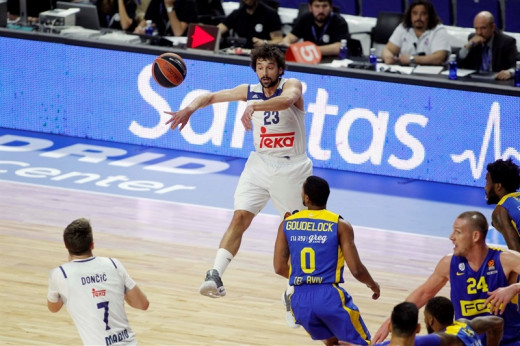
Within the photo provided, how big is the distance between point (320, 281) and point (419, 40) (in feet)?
24.6

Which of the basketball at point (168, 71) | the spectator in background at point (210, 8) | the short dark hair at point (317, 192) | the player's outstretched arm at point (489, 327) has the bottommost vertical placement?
the player's outstretched arm at point (489, 327)

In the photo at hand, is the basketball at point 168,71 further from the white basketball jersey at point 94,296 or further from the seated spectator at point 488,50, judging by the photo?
the seated spectator at point 488,50

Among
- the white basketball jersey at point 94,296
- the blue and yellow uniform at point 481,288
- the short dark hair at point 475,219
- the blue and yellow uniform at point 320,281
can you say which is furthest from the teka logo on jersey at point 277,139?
the white basketball jersey at point 94,296

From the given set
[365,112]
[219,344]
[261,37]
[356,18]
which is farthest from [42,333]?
[356,18]

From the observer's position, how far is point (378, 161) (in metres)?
13.6

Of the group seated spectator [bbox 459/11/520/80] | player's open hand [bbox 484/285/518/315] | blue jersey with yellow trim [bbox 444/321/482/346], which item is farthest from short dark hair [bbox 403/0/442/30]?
blue jersey with yellow trim [bbox 444/321/482/346]

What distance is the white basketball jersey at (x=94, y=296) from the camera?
247 inches

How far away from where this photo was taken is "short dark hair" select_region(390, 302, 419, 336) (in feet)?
18.4

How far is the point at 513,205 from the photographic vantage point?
779cm

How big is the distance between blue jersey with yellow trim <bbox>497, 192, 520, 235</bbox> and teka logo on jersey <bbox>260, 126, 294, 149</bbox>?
1.96 meters

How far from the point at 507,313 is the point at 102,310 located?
256 cm

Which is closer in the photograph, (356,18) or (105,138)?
(105,138)

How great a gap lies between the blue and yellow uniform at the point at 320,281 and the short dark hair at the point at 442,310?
1186 mm

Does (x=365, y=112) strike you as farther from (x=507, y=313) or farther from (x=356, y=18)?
(x=507, y=313)
